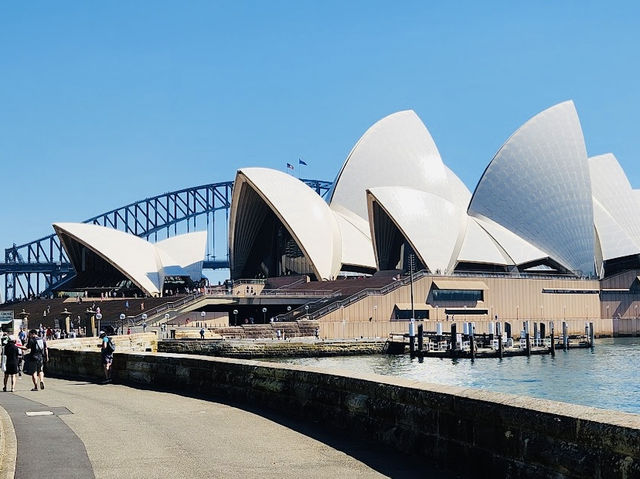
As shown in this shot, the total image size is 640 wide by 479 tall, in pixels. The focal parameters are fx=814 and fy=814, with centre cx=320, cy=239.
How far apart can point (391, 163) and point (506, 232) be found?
52.5 ft

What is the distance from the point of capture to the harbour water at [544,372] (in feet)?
114

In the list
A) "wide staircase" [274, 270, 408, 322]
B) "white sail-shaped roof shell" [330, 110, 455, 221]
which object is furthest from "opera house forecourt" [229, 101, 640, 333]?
"wide staircase" [274, 270, 408, 322]

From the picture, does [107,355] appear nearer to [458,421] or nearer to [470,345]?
[458,421]

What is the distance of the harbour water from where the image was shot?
1369 inches

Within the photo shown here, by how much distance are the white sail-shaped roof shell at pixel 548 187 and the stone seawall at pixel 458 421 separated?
234 ft

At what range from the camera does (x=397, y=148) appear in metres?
92.9

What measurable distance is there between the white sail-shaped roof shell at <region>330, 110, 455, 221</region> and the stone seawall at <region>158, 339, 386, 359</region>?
33.1 m

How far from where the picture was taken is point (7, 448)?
374 inches

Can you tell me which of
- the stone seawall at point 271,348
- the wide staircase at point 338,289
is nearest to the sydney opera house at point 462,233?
the wide staircase at point 338,289

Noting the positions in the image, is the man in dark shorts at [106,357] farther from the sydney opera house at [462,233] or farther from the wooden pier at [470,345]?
the sydney opera house at [462,233]

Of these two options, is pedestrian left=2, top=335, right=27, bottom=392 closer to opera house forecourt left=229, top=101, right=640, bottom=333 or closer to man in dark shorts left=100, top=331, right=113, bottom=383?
man in dark shorts left=100, top=331, right=113, bottom=383

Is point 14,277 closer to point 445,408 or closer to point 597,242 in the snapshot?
point 597,242

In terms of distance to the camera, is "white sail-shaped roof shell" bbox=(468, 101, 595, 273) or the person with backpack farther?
"white sail-shaped roof shell" bbox=(468, 101, 595, 273)

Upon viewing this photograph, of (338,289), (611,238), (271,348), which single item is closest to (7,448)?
(271,348)
